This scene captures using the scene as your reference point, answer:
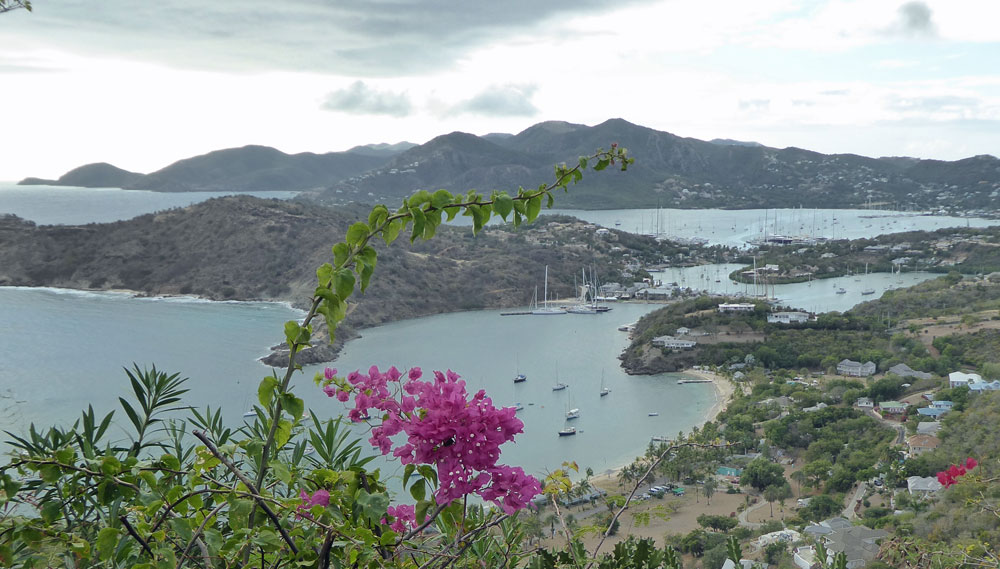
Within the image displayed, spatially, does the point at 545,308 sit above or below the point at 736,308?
below

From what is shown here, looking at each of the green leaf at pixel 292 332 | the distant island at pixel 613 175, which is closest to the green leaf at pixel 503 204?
the green leaf at pixel 292 332

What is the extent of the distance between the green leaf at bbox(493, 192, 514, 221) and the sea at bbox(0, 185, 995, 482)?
10944mm

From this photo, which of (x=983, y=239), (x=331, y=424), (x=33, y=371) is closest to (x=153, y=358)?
(x=33, y=371)

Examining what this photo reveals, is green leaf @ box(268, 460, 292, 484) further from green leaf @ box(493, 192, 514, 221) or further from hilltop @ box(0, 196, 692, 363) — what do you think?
hilltop @ box(0, 196, 692, 363)

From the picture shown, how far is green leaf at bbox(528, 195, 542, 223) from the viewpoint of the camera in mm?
898

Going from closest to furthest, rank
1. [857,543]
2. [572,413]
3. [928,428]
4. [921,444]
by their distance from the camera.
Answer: [857,543], [921,444], [928,428], [572,413]

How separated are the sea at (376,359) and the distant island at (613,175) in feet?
74.6

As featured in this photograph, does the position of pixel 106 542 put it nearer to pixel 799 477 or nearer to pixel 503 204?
pixel 503 204

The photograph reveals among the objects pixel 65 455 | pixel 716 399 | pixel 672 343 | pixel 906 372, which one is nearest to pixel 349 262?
pixel 65 455

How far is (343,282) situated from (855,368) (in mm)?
18317

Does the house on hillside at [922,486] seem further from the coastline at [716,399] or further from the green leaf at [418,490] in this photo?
the green leaf at [418,490]

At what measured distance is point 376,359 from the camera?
18531mm

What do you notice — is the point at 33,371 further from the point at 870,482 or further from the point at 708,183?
the point at 708,183

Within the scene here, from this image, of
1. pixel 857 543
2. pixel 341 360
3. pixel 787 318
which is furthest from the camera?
pixel 787 318
